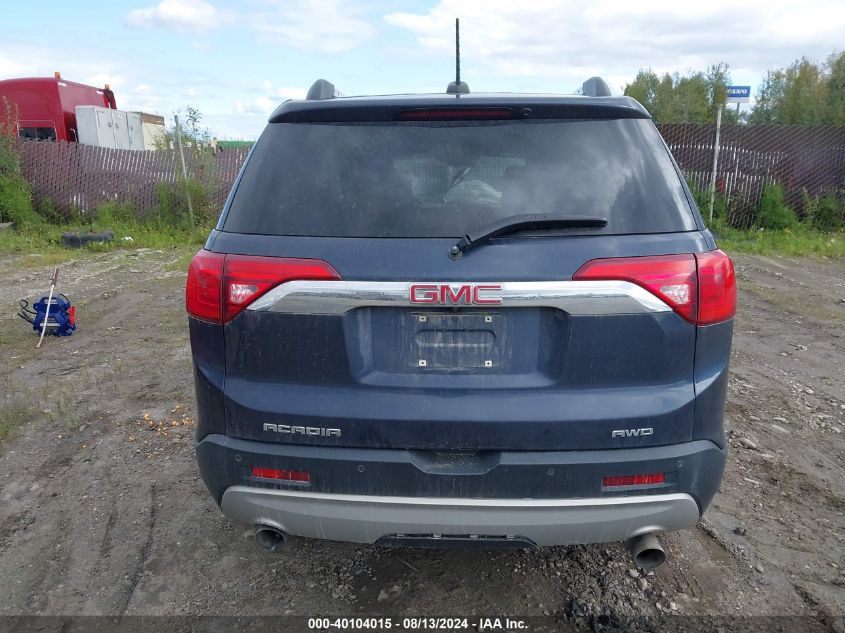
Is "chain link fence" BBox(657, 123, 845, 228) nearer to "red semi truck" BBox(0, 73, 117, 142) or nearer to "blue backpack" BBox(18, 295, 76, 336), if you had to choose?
"blue backpack" BBox(18, 295, 76, 336)

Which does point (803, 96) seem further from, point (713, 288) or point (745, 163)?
point (713, 288)

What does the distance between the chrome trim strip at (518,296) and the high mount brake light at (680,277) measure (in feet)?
0.09

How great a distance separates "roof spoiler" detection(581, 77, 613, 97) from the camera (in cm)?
269

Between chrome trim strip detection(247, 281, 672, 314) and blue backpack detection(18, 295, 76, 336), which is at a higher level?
chrome trim strip detection(247, 281, 672, 314)

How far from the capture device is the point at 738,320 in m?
6.91

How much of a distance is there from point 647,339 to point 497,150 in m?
0.83

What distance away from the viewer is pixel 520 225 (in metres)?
2.11

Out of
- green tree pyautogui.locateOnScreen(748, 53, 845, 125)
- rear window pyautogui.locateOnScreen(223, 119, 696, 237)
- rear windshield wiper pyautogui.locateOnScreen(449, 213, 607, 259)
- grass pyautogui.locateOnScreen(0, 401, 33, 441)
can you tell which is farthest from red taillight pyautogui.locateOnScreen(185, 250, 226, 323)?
green tree pyautogui.locateOnScreen(748, 53, 845, 125)

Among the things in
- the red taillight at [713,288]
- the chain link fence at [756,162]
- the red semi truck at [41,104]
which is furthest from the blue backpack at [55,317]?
the red semi truck at [41,104]

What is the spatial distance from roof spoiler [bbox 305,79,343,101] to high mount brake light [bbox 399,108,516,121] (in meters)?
0.53

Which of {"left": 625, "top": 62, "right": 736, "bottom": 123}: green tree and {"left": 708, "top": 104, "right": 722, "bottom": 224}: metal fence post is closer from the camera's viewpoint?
{"left": 708, "top": 104, "right": 722, "bottom": 224}: metal fence post

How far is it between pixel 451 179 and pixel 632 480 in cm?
119

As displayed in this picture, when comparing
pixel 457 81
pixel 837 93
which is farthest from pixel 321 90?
pixel 837 93

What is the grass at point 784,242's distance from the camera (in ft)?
37.1
